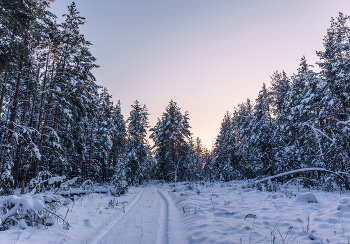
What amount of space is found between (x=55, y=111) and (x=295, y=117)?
22.2 metres

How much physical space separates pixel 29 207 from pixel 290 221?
6542 millimetres

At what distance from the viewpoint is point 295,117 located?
1912cm

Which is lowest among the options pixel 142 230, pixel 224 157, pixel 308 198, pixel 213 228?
pixel 142 230

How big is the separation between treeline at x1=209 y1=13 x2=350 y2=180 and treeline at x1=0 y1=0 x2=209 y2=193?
1072cm

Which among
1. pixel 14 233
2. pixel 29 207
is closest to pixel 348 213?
pixel 29 207

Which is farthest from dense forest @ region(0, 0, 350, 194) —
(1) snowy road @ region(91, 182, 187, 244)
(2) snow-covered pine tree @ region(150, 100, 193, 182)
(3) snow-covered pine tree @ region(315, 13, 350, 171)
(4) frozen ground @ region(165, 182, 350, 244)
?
(2) snow-covered pine tree @ region(150, 100, 193, 182)

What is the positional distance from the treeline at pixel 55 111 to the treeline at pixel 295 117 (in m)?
10.7

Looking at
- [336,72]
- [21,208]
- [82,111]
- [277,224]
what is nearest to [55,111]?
[82,111]

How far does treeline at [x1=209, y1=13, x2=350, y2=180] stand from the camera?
14.9 metres

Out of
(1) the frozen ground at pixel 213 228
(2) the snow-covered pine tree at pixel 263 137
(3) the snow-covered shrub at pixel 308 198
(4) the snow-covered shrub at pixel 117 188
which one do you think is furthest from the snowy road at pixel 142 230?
(2) the snow-covered pine tree at pixel 263 137

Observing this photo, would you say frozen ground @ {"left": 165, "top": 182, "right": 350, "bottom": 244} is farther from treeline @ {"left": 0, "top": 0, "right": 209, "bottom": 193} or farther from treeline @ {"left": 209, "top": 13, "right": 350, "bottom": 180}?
treeline @ {"left": 0, "top": 0, "right": 209, "bottom": 193}

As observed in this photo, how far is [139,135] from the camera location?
33938 mm

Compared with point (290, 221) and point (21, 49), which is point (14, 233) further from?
point (21, 49)

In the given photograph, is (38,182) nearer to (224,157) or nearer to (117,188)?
(117,188)
